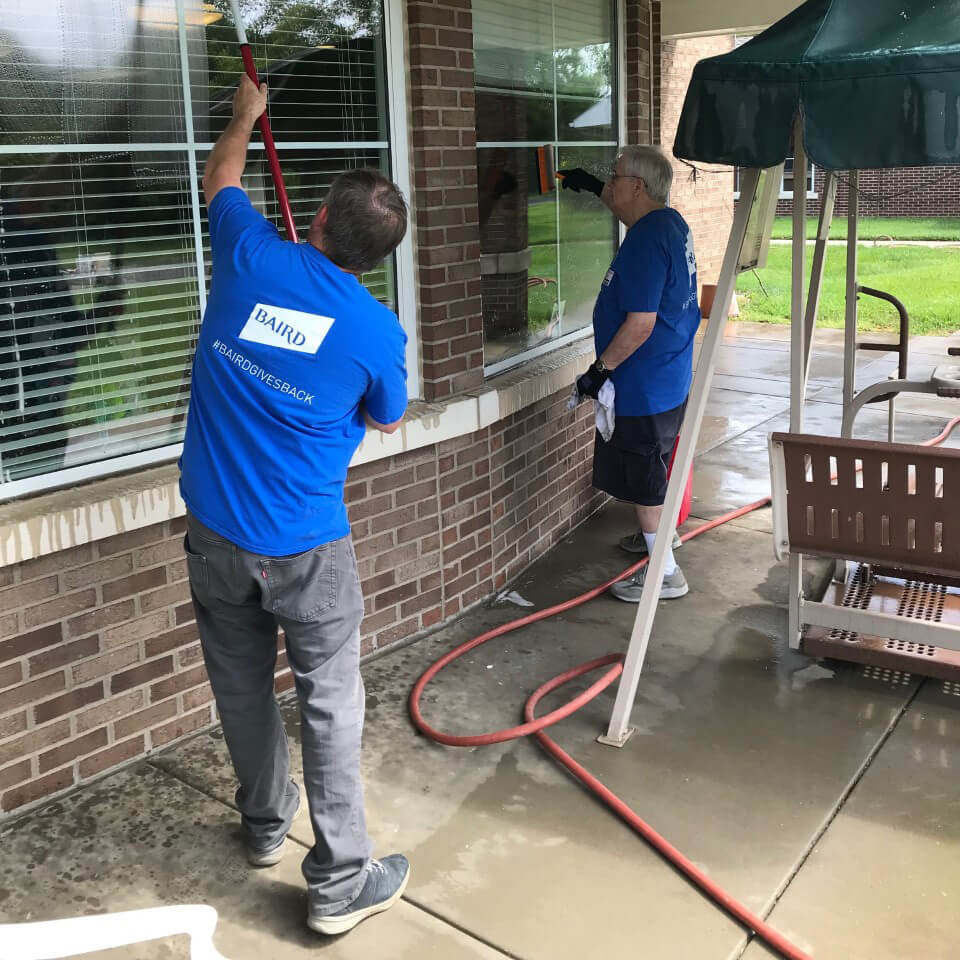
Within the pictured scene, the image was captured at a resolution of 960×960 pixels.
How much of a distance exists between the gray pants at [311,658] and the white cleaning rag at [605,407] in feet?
7.56

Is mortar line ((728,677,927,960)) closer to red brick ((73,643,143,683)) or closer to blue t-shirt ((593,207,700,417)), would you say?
blue t-shirt ((593,207,700,417))

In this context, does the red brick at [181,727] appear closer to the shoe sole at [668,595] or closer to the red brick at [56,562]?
the red brick at [56,562]

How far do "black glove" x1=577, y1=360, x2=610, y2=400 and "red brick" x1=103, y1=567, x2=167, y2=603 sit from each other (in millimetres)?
2096

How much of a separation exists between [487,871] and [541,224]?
11.9 feet

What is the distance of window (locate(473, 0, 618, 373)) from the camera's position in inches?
207

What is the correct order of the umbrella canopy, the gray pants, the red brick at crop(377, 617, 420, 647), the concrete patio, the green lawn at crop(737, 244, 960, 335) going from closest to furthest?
the gray pants, the concrete patio, the umbrella canopy, the red brick at crop(377, 617, 420, 647), the green lawn at crop(737, 244, 960, 335)

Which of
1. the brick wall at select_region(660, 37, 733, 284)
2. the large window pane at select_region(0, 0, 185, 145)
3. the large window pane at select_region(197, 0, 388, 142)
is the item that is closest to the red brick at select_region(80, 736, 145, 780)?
the large window pane at select_region(0, 0, 185, 145)

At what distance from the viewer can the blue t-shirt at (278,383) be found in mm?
2691

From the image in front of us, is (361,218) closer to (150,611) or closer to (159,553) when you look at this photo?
(159,553)

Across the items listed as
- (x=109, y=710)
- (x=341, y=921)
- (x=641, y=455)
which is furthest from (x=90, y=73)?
(x=641, y=455)

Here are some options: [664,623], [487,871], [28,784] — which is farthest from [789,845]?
[28,784]

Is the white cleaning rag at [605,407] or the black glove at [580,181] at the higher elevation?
the black glove at [580,181]

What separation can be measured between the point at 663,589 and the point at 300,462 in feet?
9.10

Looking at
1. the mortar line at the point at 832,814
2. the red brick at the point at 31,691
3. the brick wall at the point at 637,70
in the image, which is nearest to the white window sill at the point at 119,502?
the red brick at the point at 31,691
